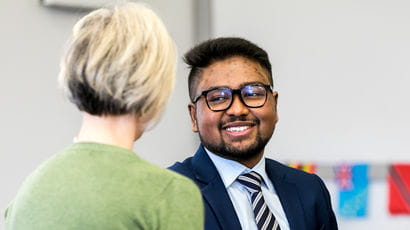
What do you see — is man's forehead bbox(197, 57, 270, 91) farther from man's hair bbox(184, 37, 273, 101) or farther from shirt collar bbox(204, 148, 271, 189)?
shirt collar bbox(204, 148, 271, 189)

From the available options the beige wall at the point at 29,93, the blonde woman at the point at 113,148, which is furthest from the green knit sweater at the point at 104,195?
the beige wall at the point at 29,93

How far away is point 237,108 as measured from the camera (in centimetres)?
143

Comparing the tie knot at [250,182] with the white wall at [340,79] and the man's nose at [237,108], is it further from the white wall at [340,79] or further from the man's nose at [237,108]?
the white wall at [340,79]

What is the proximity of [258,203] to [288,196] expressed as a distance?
120 mm

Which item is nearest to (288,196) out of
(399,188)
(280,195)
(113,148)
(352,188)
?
(280,195)

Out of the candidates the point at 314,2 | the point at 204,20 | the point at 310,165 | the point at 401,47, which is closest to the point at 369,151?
the point at 310,165

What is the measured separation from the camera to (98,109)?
0.87 m

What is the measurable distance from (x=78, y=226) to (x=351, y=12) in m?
1.91

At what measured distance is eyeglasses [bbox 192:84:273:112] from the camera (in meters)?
1.44

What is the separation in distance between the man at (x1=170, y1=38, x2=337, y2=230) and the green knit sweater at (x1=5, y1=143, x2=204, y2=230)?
0.57 metres

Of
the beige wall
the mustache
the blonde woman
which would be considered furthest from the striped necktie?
the beige wall

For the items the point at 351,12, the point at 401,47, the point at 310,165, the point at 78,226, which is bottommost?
the point at 310,165

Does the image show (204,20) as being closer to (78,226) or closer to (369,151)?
(369,151)

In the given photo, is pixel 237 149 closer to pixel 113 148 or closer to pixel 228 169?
pixel 228 169
